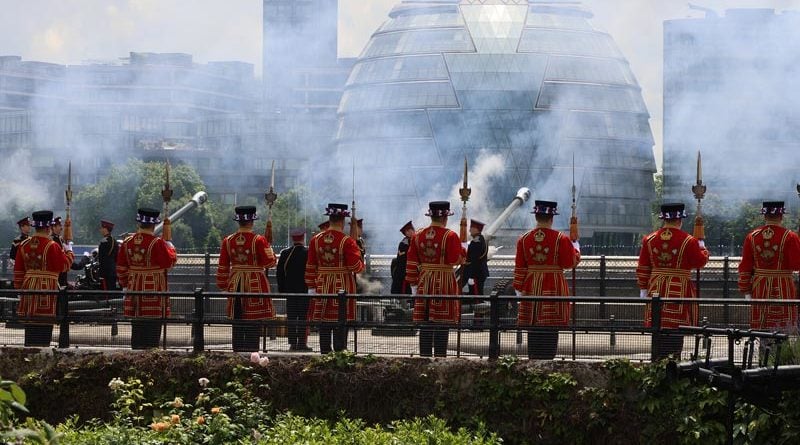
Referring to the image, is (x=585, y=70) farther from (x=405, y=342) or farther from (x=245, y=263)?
(x=405, y=342)

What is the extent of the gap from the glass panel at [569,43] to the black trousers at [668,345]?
95839mm

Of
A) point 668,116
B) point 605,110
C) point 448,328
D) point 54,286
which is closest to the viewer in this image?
point 448,328

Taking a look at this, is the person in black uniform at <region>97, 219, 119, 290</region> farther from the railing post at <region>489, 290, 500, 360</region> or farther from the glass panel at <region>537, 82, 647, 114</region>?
the glass panel at <region>537, 82, 647, 114</region>

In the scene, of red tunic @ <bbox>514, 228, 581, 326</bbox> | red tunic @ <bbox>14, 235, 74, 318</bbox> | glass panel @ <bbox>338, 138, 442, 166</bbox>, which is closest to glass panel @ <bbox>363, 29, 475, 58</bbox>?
glass panel @ <bbox>338, 138, 442, 166</bbox>

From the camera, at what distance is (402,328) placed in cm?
1764

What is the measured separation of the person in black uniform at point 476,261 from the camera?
2308 centimetres

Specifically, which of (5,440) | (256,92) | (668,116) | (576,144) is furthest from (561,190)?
(5,440)

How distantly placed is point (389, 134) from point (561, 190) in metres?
12.8

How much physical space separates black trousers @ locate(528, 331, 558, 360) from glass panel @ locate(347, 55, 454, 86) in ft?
314

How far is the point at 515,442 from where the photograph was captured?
1647 cm

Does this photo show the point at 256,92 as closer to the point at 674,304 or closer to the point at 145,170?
the point at 145,170

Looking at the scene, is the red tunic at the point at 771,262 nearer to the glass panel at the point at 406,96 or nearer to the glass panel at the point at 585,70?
the glass panel at the point at 585,70

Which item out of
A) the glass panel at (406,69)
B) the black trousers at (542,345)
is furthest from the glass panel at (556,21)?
the black trousers at (542,345)

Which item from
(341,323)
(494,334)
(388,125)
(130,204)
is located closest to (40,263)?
(341,323)
